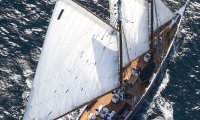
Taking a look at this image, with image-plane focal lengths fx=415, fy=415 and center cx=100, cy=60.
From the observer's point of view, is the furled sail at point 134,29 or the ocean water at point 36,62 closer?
the furled sail at point 134,29

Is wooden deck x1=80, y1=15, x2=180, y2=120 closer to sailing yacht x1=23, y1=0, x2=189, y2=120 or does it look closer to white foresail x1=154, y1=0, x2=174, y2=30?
sailing yacht x1=23, y1=0, x2=189, y2=120

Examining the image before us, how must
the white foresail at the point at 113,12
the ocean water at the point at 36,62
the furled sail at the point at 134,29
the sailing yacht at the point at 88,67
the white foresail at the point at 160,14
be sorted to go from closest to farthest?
1. the sailing yacht at the point at 88,67
2. the furled sail at the point at 134,29
3. the white foresail at the point at 113,12
4. the ocean water at the point at 36,62
5. the white foresail at the point at 160,14

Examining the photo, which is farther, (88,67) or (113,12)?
(113,12)

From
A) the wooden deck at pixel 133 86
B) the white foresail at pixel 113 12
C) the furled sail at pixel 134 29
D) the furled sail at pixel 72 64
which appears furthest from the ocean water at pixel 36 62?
the white foresail at pixel 113 12

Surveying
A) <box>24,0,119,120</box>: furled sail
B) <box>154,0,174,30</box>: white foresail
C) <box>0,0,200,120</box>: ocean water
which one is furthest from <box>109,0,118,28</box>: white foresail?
<box>0,0,200,120</box>: ocean water

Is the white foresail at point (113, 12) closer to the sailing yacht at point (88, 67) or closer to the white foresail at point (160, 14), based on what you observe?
the sailing yacht at point (88, 67)

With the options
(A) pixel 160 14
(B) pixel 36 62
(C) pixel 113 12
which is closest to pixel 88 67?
(C) pixel 113 12

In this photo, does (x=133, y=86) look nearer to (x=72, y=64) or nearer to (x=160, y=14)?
(x=72, y=64)
